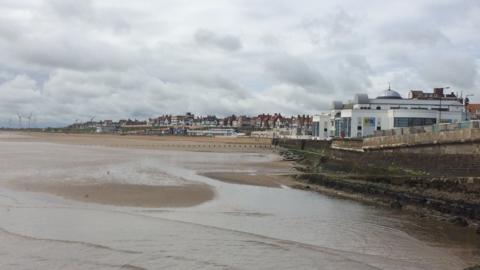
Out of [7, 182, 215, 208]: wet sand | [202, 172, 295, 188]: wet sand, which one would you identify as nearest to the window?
[202, 172, 295, 188]: wet sand

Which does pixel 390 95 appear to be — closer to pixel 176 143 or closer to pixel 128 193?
pixel 176 143

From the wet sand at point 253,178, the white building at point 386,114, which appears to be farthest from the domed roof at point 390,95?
the wet sand at point 253,178

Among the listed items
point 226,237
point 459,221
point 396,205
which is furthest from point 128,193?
point 459,221

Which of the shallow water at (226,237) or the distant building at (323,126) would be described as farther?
the distant building at (323,126)

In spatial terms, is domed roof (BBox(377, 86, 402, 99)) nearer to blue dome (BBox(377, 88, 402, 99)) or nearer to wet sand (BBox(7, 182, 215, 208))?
blue dome (BBox(377, 88, 402, 99))

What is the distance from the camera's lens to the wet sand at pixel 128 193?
20984mm

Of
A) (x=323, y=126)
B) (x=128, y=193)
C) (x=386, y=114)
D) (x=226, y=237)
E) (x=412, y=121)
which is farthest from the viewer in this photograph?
(x=323, y=126)

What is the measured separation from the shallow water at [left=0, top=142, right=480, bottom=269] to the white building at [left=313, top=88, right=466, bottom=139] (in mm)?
44973

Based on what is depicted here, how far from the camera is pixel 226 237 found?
47.2 feet

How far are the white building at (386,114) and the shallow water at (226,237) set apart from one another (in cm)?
4497

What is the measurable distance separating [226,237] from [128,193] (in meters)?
10.1

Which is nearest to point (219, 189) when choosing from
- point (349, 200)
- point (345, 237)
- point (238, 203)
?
point (238, 203)

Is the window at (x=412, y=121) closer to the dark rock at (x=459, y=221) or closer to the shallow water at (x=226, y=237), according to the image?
the shallow water at (x=226, y=237)

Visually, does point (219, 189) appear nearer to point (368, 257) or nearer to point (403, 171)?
point (403, 171)
